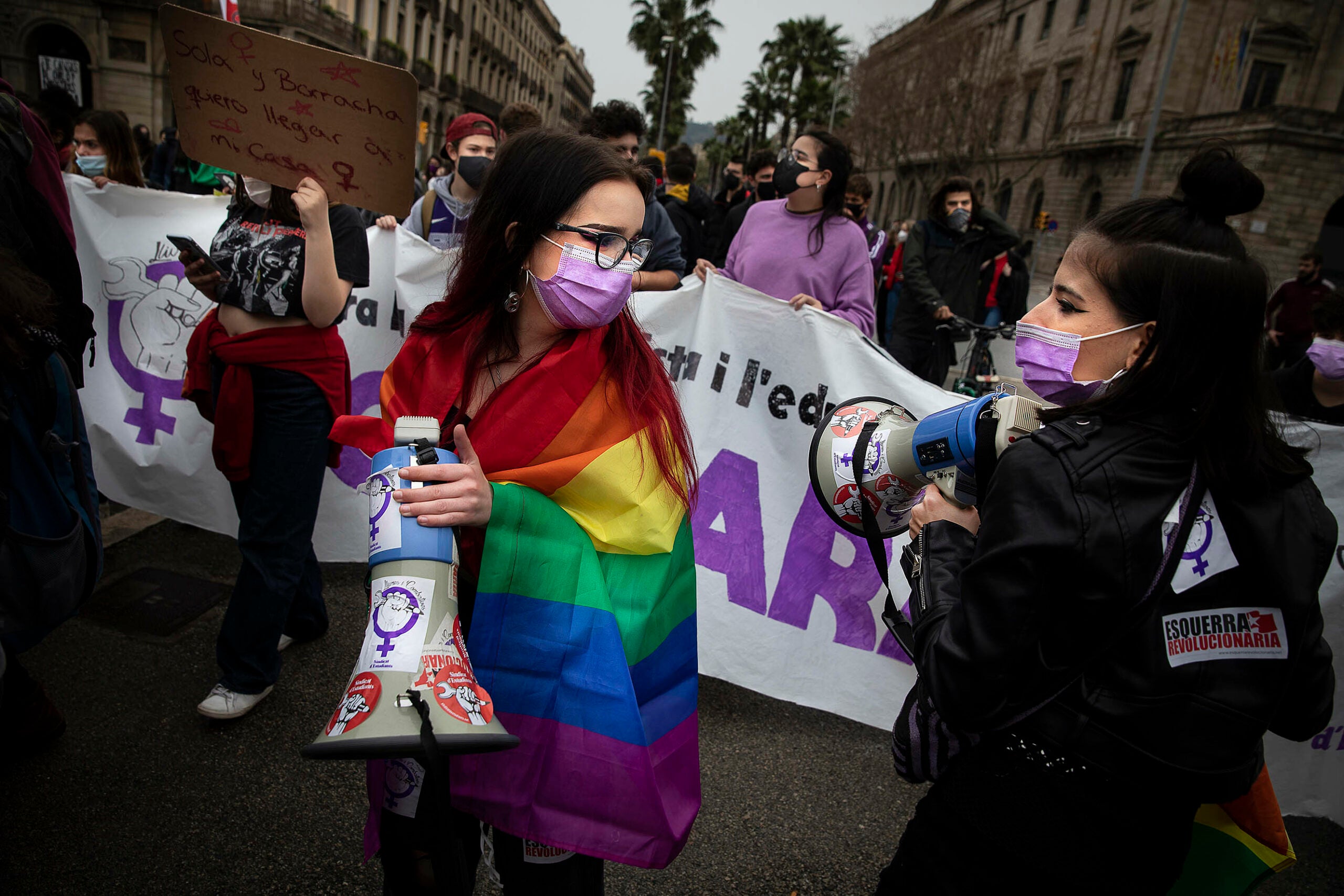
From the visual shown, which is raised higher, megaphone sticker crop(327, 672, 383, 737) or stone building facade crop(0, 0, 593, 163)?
stone building facade crop(0, 0, 593, 163)

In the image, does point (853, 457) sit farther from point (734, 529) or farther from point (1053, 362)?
point (734, 529)

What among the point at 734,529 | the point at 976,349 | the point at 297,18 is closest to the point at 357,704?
the point at 734,529

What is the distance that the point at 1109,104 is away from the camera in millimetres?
35312

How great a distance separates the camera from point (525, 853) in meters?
1.43

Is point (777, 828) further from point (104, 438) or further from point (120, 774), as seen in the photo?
point (104, 438)

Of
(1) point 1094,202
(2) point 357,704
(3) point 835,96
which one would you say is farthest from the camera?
(3) point 835,96

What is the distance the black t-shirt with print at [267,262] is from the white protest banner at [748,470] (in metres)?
0.53

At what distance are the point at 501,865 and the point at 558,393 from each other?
884 millimetres

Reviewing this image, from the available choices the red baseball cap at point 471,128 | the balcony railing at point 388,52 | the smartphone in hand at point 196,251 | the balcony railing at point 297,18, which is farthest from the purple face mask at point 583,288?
the balcony railing at point 388,52

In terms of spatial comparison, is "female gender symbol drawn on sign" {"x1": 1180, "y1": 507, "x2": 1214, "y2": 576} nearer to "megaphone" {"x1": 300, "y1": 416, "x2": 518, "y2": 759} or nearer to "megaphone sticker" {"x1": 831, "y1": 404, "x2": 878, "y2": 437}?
"megaphone sticker" {"x1": 831, "y1": 404, "x2": 878, "y2": 437}

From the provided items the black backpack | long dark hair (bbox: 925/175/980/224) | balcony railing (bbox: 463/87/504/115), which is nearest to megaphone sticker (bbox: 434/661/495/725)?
the black backpack

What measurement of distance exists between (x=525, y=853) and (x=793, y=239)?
303 centimetres

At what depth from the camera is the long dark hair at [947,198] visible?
5605 mm

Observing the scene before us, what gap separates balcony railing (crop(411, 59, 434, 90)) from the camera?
37.4 m
